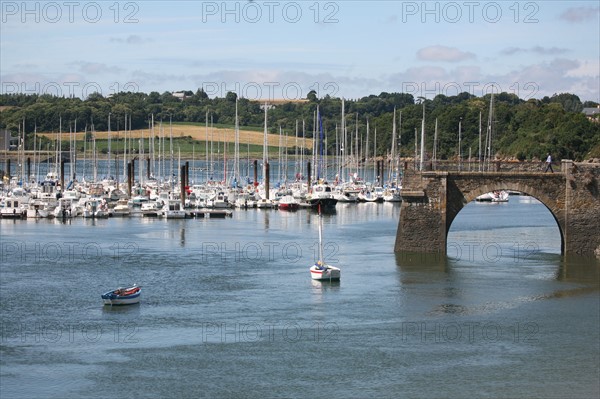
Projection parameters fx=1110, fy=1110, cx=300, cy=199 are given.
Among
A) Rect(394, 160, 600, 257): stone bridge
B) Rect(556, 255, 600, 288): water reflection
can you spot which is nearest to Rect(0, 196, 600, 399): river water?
Rect(556, 255, 600, 288): water reflection

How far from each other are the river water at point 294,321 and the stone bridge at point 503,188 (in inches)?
49.5

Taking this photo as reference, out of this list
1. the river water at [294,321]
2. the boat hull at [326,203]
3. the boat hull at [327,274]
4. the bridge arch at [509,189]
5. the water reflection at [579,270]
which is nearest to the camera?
the river water at [294,321]

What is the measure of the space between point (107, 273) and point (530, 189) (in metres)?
23.6

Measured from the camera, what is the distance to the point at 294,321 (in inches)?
1853

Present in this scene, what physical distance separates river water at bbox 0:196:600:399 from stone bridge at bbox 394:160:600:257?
4.12 feet

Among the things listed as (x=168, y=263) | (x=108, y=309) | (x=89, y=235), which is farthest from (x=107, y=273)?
(x=89, y=235)

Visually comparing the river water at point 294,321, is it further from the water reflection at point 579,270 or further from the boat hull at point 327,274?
the boat hull at point 327,274

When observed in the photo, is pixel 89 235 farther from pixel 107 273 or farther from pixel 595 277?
pixel 595 277

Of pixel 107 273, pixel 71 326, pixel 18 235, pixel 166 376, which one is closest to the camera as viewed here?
pixel 166 376

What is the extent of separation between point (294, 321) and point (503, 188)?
64.2 ft

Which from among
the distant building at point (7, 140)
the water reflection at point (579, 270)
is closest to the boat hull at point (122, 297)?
the water reflection at point (579, 270)

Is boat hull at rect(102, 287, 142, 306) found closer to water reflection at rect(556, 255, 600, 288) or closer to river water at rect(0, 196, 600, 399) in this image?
river water at rect(0, 196, 600, 399)

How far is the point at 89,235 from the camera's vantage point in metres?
80.4

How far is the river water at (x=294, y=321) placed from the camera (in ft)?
126
